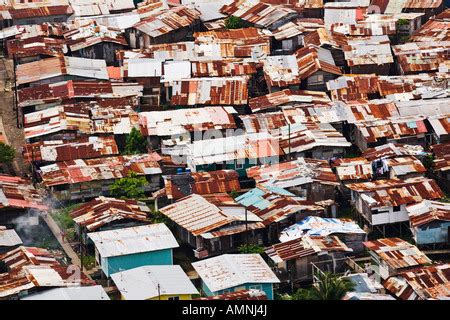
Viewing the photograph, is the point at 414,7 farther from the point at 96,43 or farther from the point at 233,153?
the point at 233,153

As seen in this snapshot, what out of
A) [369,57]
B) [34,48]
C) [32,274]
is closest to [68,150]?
[34,48]

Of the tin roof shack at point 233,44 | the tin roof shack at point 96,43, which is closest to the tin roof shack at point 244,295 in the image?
the tin roof shack at point 233,44

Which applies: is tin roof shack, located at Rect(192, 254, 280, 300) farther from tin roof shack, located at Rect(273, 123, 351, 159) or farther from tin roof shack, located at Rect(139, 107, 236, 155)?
tin roof shack, located at Rect(139, 107, 236, 155)

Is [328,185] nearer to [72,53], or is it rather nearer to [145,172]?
[145,172]

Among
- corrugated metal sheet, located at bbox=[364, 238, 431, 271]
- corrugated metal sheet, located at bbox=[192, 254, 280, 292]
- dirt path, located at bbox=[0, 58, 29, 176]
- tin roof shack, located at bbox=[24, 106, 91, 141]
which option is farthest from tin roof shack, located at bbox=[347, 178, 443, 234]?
dirt path, located at bbox=[0, 58, 29, 176]
